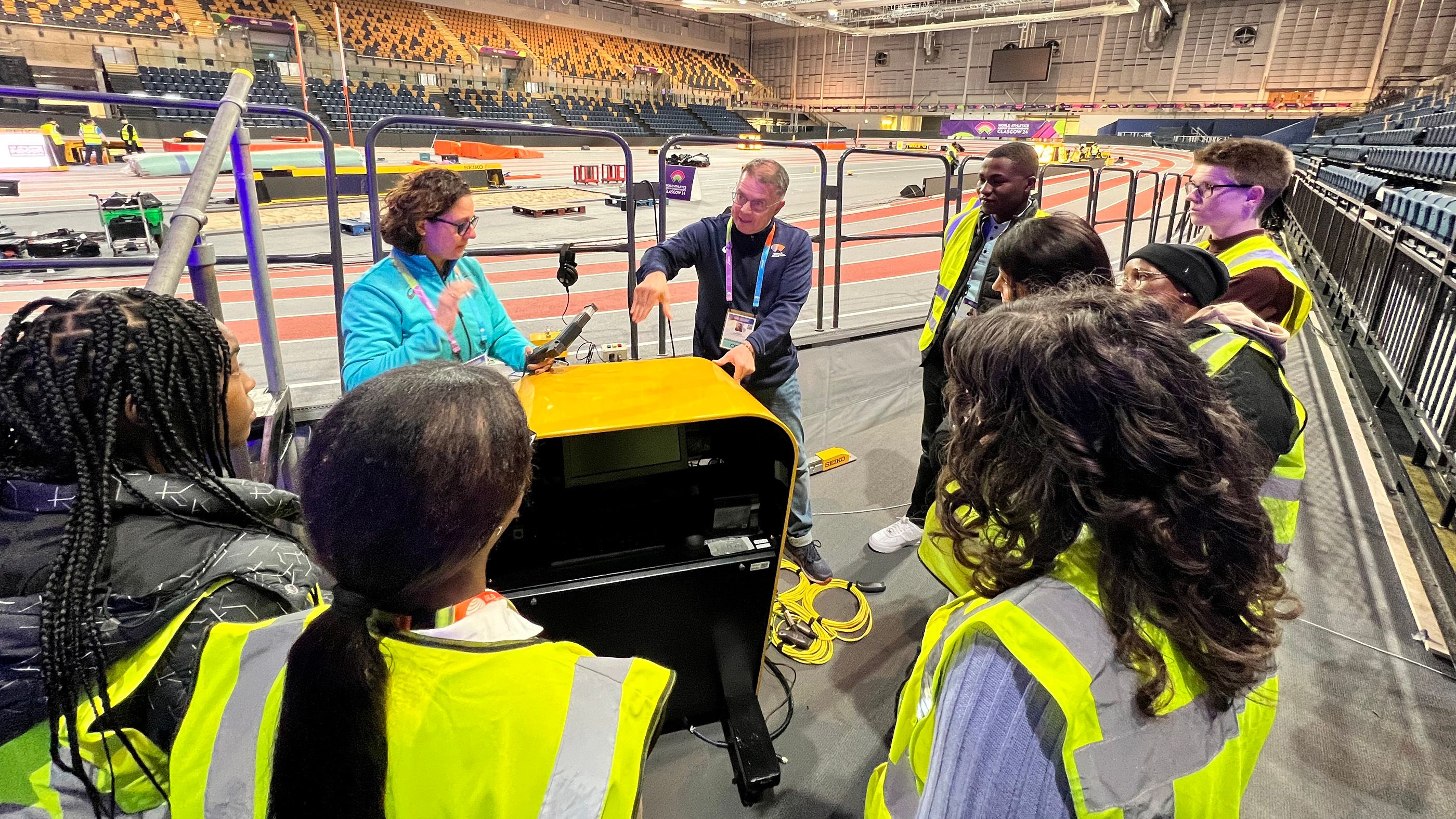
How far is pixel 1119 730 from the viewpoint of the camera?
74 centimetres

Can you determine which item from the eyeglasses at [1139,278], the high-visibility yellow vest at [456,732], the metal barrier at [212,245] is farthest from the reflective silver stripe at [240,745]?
the eyeglasses at [1139,278]

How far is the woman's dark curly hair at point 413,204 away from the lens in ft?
6.98

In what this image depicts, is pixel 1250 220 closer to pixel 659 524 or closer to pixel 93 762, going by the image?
pixel 659 524

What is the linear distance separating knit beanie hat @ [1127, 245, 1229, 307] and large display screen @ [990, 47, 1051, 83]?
3782 cm

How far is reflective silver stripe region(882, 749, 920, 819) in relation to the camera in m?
0.97

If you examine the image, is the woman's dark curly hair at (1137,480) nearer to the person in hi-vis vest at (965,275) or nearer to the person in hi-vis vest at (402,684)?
the person in hi-vis vest at (402,684)

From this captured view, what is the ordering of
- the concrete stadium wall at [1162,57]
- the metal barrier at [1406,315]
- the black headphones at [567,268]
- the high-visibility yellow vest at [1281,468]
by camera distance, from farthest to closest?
the concrete stadium wall at [1162,57] → the metal barrier at [1406,315] → the black headphones at [567,268] → the high-visibility yellow vest at [1281,468]

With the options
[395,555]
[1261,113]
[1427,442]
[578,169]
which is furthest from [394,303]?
[1261,113]

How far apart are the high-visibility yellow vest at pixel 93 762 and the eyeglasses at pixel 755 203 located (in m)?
2.17

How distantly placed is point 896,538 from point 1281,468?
65.4 inches

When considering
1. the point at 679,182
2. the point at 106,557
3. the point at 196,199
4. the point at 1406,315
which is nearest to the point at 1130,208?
the point at 1406,315

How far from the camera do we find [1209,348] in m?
1.37

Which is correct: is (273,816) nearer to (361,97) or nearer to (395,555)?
(395,555)

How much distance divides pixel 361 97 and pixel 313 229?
64.4 ft
